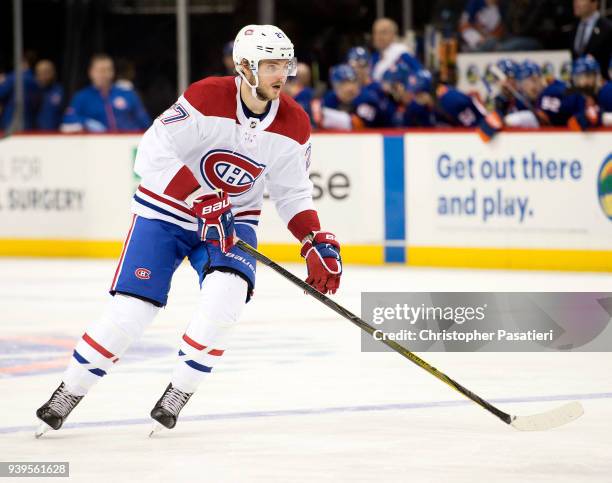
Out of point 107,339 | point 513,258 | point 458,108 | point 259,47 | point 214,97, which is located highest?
point 259,47

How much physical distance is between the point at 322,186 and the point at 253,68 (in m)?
5.60

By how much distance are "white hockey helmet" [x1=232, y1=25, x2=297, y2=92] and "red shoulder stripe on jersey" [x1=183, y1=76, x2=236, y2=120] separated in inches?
2.9

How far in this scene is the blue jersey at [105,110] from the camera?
445 inches

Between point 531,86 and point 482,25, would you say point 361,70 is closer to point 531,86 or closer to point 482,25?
point 482,25

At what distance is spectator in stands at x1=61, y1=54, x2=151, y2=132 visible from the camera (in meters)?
11.3

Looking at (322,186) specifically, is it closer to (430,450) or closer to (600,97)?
(600,97)

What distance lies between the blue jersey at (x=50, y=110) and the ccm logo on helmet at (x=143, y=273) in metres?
7.99

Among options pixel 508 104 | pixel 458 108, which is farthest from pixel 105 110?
pixel 508 104

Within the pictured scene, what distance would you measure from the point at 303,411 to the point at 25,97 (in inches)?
311

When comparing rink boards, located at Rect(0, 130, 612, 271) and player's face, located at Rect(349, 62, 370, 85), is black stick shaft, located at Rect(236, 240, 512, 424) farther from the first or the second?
player's face, located at Rect(349, 62, 370, 85)

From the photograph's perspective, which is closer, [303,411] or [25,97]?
[303,411]

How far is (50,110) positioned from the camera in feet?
40.4

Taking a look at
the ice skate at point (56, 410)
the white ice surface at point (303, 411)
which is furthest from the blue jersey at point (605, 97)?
the ice skate at point (56, 410)

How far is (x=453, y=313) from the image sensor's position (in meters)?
7.50
